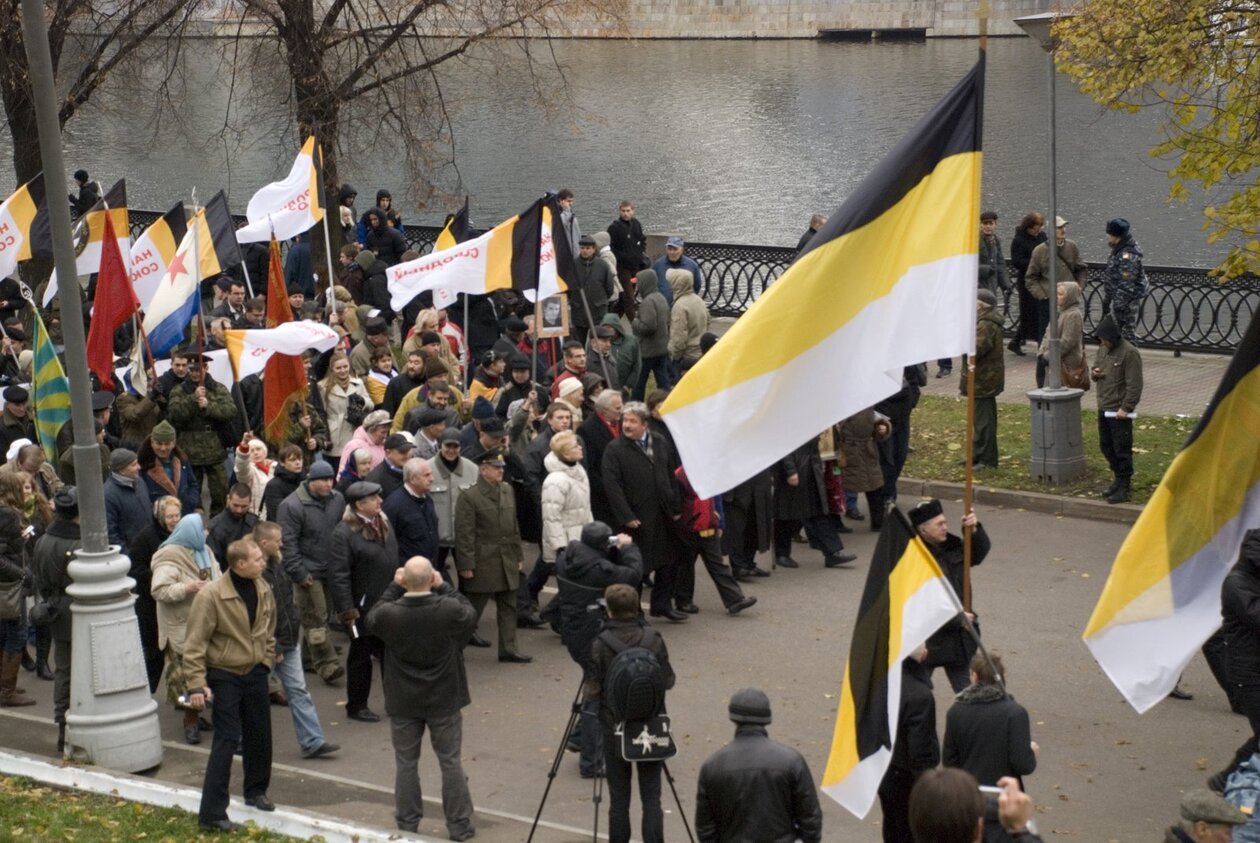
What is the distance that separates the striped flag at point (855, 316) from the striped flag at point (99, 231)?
7650 mm

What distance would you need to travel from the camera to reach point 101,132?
52.9 metres

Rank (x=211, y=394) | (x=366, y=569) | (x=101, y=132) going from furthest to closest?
(x=101, y=132) → (x=211, y=394) → (x=366, y=569)

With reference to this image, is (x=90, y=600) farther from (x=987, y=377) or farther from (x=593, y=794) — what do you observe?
(x=987, y=377)

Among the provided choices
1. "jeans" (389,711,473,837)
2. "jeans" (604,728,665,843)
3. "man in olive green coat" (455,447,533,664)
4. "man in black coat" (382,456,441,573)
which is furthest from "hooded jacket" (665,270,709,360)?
"jeans" (604,728,665,843)

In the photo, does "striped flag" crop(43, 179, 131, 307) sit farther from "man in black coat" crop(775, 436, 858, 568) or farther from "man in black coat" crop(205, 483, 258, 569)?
"man in black coat" crop(775, 436, 858, 568)

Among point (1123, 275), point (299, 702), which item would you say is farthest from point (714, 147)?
point (299, 702)

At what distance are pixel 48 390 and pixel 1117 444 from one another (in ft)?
27.8

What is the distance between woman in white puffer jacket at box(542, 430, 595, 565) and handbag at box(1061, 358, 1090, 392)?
5977 millimetres

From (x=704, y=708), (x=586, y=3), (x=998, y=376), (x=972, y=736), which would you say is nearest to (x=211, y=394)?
(x=704, y=708)

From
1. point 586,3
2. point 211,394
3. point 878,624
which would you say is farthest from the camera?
point 586,3

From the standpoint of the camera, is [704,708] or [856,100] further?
[856,100]

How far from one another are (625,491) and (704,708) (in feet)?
6.70

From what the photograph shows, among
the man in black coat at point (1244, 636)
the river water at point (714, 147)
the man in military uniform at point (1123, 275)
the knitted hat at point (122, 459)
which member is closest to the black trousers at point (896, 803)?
the man in black coat at point (1244, 636)

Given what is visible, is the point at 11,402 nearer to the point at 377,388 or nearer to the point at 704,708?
the point at 377,388
